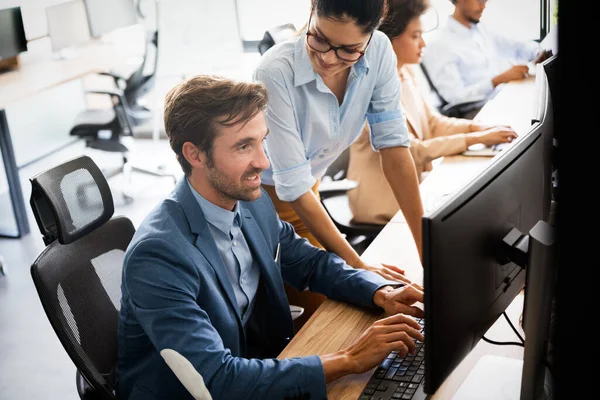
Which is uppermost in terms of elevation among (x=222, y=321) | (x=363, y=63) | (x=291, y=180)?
(x=363, y=63)

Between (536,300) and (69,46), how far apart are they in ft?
14.2

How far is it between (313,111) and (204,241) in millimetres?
548

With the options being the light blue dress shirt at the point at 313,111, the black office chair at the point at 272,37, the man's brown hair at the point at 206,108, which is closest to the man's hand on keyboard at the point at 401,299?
the light blue dress shirt at the point at 313,111

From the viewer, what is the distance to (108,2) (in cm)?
495

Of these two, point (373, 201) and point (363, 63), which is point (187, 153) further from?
point (373, 201)

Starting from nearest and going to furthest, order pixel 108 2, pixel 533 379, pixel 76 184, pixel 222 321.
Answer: pixel 533 379
pixel 222 321
pixel 76 184
pixel 108 2

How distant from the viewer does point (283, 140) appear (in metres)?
1.76

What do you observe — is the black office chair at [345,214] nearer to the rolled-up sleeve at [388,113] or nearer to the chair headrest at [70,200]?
the rolled-up sleeve at [388,113]

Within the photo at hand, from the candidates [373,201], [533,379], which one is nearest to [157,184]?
[373,201]

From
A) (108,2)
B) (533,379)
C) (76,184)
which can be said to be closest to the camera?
(533,379)

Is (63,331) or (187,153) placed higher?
(187,153)

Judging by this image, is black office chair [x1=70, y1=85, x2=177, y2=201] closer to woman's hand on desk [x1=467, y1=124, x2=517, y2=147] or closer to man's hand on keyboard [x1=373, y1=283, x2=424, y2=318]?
woman's hand on desk [x1=467, y1=124, x2=517, y2=147]

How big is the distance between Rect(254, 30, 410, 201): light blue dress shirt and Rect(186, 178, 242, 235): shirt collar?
249mm

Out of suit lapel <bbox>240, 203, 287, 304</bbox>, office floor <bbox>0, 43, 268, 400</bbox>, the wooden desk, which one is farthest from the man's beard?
the wooden desk
